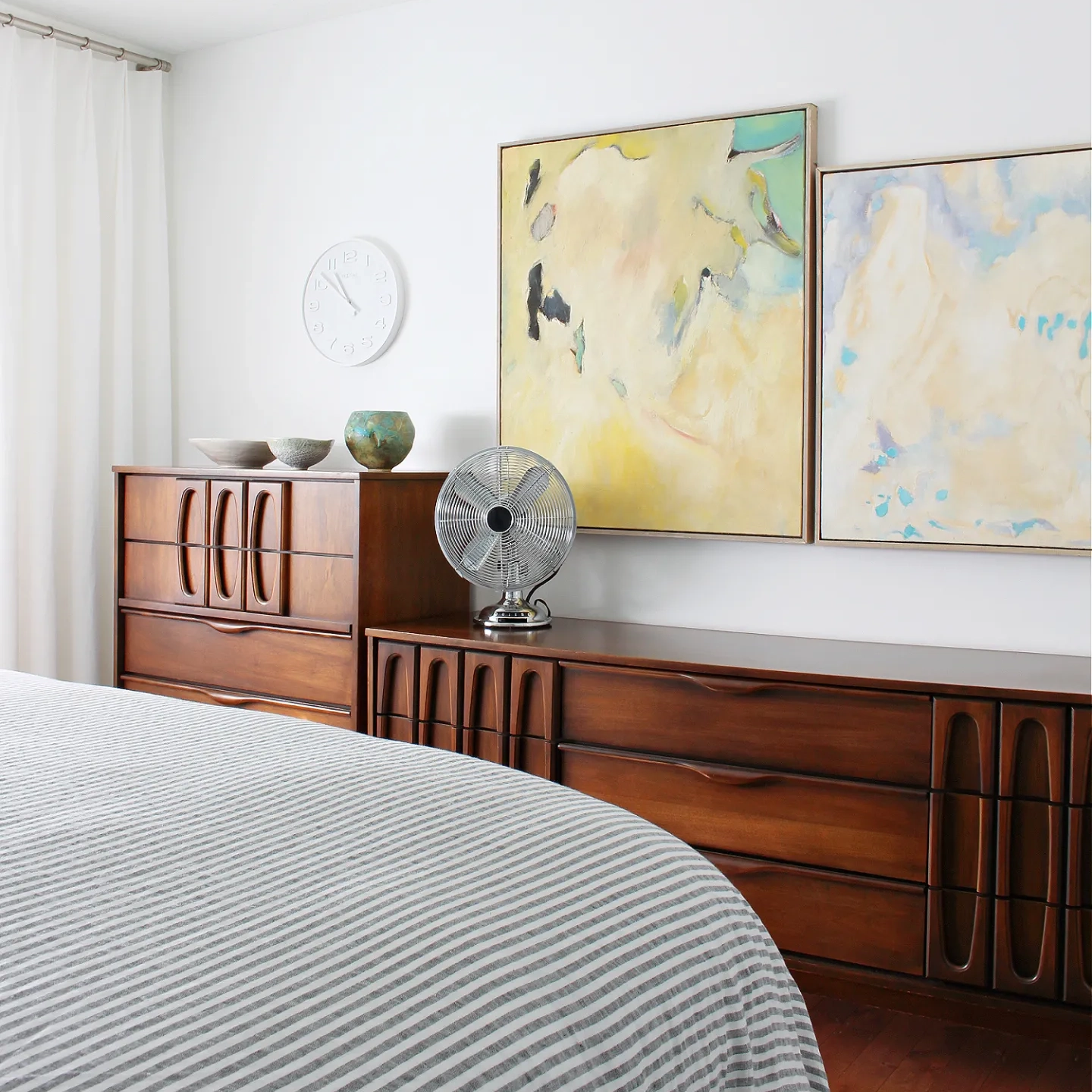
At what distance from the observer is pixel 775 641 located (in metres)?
2.72

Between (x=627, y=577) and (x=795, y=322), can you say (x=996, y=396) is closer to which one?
(x=795, y=322)

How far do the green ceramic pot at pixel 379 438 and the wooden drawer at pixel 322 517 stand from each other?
187 mm

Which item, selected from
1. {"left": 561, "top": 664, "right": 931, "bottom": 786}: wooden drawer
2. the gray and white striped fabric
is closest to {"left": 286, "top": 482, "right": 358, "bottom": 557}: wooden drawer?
{"left": 561, "top": 664, "right": 931, "bottom": 786}: wooden drawer

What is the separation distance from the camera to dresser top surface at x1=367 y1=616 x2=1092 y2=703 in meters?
2.18

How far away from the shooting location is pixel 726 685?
2.38 metres

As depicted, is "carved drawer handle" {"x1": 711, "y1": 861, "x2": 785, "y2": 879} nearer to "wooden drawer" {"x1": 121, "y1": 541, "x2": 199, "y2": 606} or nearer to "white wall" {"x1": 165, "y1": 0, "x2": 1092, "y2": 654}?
"white wall" {"x1": 165, "y1": 0, "x2": 1092, "y2": 654}

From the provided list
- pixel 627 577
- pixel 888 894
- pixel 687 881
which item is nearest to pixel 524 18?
pixel 627 577

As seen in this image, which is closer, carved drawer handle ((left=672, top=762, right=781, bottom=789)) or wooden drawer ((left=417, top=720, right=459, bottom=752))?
carved drawer handle ((left=672, top=762, right=781, bottom=789))

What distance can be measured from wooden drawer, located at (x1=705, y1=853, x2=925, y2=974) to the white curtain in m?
2.34

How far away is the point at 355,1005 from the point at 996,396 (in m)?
2.16

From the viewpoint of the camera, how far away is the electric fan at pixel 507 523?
2.89 meters

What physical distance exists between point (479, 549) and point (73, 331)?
1.71 m

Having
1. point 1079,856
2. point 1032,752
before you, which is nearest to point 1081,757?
point 1032,752

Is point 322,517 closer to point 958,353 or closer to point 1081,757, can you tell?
point 958,353
